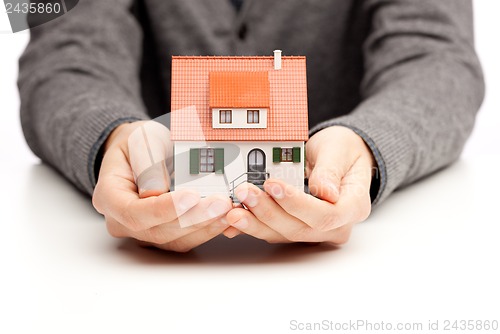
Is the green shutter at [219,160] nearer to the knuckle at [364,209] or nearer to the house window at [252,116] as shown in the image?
the house window at [252,116]

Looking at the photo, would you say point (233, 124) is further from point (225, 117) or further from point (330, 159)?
point (330, 159)

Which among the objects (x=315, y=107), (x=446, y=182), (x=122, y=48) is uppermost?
(x=122, y=48)

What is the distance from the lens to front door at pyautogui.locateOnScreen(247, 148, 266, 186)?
0.78m

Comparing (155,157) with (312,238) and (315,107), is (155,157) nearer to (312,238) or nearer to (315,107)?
(312,238)

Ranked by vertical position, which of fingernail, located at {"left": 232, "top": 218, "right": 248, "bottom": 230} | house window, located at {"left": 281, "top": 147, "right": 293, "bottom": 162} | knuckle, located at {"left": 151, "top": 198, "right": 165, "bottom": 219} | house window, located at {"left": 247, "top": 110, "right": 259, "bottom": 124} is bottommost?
fingernail, located at {"left": 232, "top": 218, "right": 248, "bottom": 230}

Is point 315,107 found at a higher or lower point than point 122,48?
lower

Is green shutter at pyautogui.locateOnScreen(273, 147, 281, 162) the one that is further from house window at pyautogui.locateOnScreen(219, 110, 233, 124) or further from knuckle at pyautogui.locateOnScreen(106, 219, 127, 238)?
knuckle at pyautogui.locateOnScreen(106, 219, 127, 238)

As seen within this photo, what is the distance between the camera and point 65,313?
644 mm

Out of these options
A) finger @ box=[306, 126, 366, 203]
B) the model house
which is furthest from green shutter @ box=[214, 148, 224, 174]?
finger @ box=[306, 126, 366, 203]

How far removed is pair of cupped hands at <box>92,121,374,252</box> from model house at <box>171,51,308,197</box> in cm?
4

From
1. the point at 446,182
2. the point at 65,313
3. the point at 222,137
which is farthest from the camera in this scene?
the point at 446,182

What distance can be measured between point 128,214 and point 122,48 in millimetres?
530

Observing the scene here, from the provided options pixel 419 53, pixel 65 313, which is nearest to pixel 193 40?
pixel 419 53

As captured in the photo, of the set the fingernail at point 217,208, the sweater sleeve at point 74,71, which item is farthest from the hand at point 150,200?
the sweater sleeve at point 74,71
